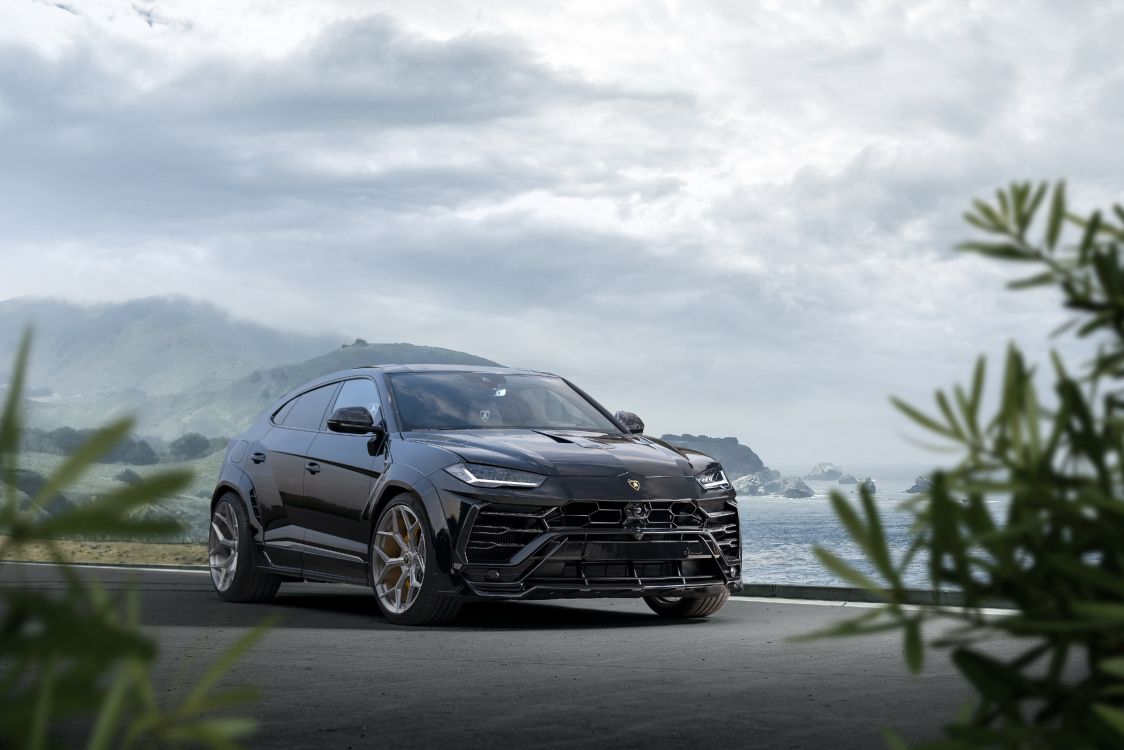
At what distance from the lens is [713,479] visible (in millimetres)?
10250

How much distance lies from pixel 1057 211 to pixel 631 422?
34.1ft

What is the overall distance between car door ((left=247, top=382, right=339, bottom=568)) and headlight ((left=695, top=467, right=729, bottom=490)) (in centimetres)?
288

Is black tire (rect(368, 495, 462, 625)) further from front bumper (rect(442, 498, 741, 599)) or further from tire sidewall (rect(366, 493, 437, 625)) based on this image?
front bumper (rect(442, 498, 741, 599))

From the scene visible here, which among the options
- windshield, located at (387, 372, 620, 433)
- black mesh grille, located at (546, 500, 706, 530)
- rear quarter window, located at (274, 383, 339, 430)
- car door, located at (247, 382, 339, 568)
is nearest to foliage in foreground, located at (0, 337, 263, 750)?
black mesh grille, located at (546, 500, 706, 530)

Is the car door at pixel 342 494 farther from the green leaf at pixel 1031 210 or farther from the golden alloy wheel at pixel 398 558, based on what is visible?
the green leaf at pixel 1031 210

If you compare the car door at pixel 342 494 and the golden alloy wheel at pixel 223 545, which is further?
the golden alloy wheel at pixel 223 545

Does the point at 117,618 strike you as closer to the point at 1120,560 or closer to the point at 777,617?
the point at 1120,560

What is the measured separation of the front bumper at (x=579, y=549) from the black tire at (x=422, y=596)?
0.83ft

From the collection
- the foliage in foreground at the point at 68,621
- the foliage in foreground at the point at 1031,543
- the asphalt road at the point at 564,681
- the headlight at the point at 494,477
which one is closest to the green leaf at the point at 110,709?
the foliage in foreground at the point at 68,621

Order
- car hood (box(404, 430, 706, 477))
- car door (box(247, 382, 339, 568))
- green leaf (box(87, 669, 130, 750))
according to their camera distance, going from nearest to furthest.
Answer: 1. green leaf (box(87, 669, 130, 750))
2. car hood (box(404, 430, 706, 477))
3. car door (box(247, 382, 339, 568))

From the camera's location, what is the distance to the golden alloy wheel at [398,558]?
9.58 meters

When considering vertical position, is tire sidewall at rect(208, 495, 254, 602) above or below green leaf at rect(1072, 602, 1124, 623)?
below

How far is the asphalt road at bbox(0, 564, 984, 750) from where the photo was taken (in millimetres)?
5520

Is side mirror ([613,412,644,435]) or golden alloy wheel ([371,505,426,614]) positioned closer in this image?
golden alloy wheel ([371,505,426,614])
